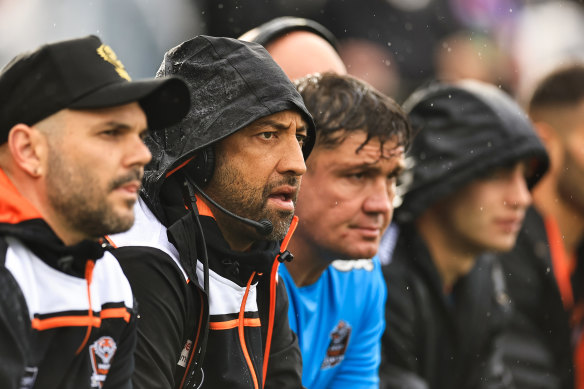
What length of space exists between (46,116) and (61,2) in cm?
283

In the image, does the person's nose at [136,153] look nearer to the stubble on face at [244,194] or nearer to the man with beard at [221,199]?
the man with beard at [221,199]

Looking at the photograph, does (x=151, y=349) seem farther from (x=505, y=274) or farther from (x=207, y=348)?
(x=505, y=274)

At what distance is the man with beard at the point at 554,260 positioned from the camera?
529 centimetres

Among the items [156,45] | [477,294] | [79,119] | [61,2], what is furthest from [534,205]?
[79,119]

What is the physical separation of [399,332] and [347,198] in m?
1.10

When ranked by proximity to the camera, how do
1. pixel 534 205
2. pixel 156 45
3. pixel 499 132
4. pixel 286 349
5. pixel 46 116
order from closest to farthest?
1. pixel 46 116
2. pixel 286 349
3. pixel 499 132
4. pixel 156 45
5. pixel 534 205

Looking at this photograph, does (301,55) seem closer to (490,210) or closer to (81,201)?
(490,210)

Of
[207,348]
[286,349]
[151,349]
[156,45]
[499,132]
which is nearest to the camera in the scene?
[151,349]

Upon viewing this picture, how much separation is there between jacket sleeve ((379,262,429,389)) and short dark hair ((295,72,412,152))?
1044 mm

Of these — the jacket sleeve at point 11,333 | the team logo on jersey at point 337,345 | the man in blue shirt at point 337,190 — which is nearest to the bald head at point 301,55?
the man in blue shirt at point 337,190

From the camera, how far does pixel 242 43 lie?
8.37ft

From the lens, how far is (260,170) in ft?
8.26

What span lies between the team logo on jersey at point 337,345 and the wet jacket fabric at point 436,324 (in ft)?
1.87

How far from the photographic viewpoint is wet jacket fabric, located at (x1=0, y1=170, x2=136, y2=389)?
73.3 inches
